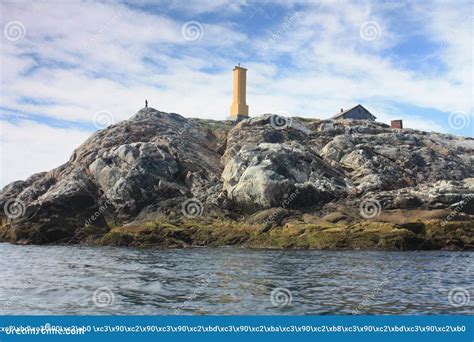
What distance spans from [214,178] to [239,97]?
1539 inches

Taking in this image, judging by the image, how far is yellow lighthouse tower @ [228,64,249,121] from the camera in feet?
323

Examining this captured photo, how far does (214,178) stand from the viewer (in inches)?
2566

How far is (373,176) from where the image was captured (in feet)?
206

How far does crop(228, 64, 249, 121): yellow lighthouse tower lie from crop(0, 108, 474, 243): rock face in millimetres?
17315

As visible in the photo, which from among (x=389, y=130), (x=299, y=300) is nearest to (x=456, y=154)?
(x=389, y=130)

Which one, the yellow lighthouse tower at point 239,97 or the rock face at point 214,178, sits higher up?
the yellow lighthouse tower at point 239,97

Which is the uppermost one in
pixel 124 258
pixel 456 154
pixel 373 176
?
pixel 456 154

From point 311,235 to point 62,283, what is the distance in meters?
28.3

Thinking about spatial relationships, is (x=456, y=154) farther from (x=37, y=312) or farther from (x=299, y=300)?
(x=37, y=312)

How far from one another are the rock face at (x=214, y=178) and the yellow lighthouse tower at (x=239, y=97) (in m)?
17.3

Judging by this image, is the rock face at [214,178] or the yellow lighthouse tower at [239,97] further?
the yellow lighthouse tower at [239,97]

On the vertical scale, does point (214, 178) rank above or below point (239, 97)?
below

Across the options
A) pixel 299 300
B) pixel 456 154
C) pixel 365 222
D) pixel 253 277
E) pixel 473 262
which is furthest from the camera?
pixel 456 154

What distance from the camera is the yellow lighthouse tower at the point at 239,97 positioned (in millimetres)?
98438
